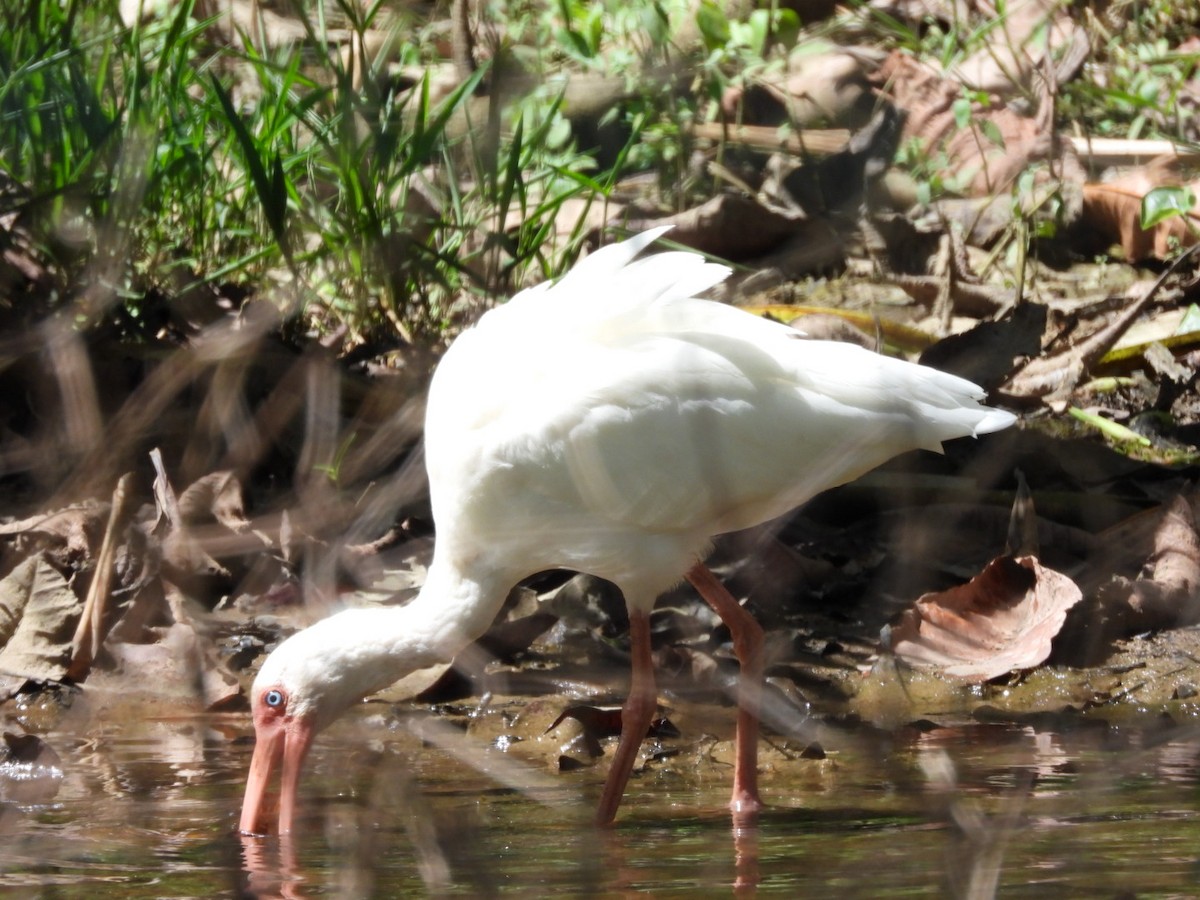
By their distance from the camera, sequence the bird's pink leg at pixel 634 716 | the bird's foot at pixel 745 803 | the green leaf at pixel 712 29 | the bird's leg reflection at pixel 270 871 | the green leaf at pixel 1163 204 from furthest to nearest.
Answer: the green leaf at pixel 1163 204
the bird's pink leg at pixel 634 716
the bird's foot at pixel 745 803
the bird's leg reflection at pixel 270 871
the green leaf at pixel 712 29

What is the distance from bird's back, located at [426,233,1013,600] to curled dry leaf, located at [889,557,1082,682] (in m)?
0.89

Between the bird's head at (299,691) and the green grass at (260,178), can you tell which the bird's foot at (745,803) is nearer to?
the bird's head at (299,691)

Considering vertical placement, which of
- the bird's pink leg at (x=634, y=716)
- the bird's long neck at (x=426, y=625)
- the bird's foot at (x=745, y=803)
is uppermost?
the bird's long neck at (x=426, y=625)

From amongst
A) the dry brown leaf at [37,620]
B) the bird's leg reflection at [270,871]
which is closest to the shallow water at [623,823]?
the bird's leg reflection at [270,871]

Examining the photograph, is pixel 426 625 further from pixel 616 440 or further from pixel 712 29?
pixel 712 29

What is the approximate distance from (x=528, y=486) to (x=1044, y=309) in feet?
7.15

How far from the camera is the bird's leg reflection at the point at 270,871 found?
3.16 meters

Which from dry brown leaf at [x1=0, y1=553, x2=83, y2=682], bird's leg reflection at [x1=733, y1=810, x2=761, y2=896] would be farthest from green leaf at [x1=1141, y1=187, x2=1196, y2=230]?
dry brown leaf at [x1=0, y1=553, x2=83, y2=682]

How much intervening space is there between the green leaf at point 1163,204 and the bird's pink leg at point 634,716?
3.36 m

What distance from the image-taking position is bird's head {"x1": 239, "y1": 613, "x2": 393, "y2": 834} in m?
4.16

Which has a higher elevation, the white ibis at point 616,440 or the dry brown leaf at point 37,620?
the white ibis at point 616,440

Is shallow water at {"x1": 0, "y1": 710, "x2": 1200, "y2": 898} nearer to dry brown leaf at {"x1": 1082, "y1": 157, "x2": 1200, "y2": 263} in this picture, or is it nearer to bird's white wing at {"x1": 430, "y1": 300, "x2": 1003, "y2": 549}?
bird's white wing at {"x1": 430, "y1": 300, "x2": 1003, "y2": 549}

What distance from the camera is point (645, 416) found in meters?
4.20

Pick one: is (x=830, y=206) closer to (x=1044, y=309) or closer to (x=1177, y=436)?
(x=1044, y=309)
